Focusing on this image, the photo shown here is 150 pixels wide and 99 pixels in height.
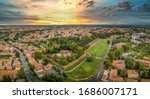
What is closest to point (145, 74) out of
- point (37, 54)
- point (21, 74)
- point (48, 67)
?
point (48, 67)

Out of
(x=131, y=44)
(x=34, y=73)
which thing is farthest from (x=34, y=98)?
(x=131, y=44)

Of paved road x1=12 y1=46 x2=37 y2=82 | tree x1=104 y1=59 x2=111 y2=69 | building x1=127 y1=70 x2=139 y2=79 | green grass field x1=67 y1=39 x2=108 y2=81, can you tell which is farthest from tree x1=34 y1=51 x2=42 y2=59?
building x1=127 y1=70 x2=139 y2=79

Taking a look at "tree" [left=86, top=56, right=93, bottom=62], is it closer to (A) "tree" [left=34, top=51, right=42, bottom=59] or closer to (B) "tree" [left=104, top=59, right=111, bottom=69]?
(B) "tree" [left=104, top=59, right=111, bottom=69]

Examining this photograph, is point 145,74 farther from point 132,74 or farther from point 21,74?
point 21,74

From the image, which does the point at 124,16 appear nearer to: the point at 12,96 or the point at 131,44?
the point at 131,44

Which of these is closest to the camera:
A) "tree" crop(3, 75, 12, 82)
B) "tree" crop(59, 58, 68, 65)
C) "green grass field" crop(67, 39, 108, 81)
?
"tree" crop(3, 75, 12, 82)

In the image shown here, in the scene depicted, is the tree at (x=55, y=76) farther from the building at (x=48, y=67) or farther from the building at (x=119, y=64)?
the building at (x=119, y=64)
